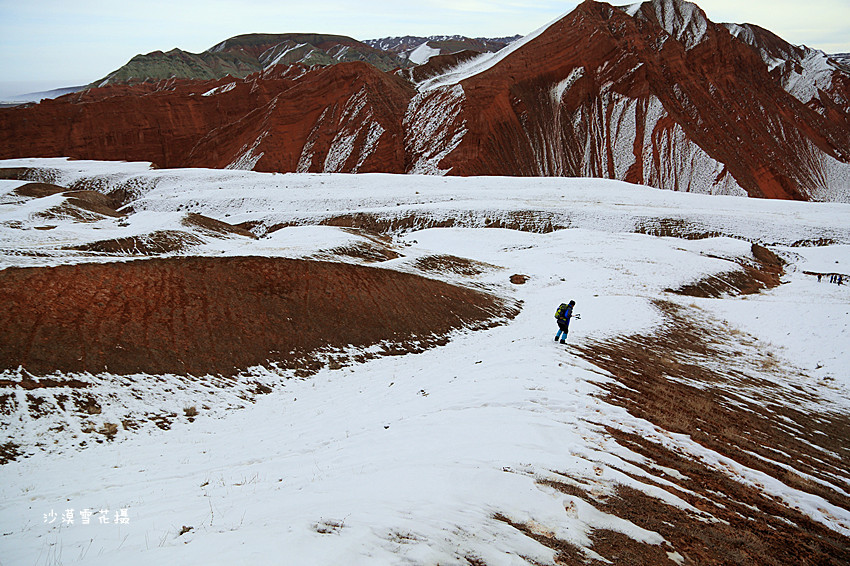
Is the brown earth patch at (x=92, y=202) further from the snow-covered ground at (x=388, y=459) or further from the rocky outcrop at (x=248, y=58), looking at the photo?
the rocky outcrop at (x=248, y=58)

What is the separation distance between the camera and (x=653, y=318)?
60.8 feet

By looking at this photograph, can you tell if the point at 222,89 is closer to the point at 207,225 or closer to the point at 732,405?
the point at 207,225

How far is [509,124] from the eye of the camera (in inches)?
2707

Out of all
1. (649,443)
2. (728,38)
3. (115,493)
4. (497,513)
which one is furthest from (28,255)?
(728,38)

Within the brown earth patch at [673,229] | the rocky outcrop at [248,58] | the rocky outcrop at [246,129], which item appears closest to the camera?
the brown earth patch at [673,229]

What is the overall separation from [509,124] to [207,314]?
62.5 metres

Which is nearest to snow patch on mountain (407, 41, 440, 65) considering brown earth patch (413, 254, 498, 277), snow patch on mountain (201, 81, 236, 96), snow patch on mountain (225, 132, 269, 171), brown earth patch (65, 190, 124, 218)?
snow patch on mountain (201, 81, 236, 96)

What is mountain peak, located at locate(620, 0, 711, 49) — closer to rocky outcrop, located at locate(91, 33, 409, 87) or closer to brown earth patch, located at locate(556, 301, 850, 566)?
rocky outcrop, located at locate(91, 33, 409, 87)

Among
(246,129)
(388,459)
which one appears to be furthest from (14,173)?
(388,459)

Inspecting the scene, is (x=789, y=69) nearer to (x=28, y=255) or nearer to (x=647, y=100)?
(x=647, y=100)

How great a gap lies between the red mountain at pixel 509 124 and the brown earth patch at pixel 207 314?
160 ft

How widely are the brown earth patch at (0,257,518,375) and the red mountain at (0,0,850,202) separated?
48.9m

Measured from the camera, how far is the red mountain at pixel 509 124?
65.7m

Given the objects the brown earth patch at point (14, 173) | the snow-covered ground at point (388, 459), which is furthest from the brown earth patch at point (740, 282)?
the brown earth patch at point (14, 173)
